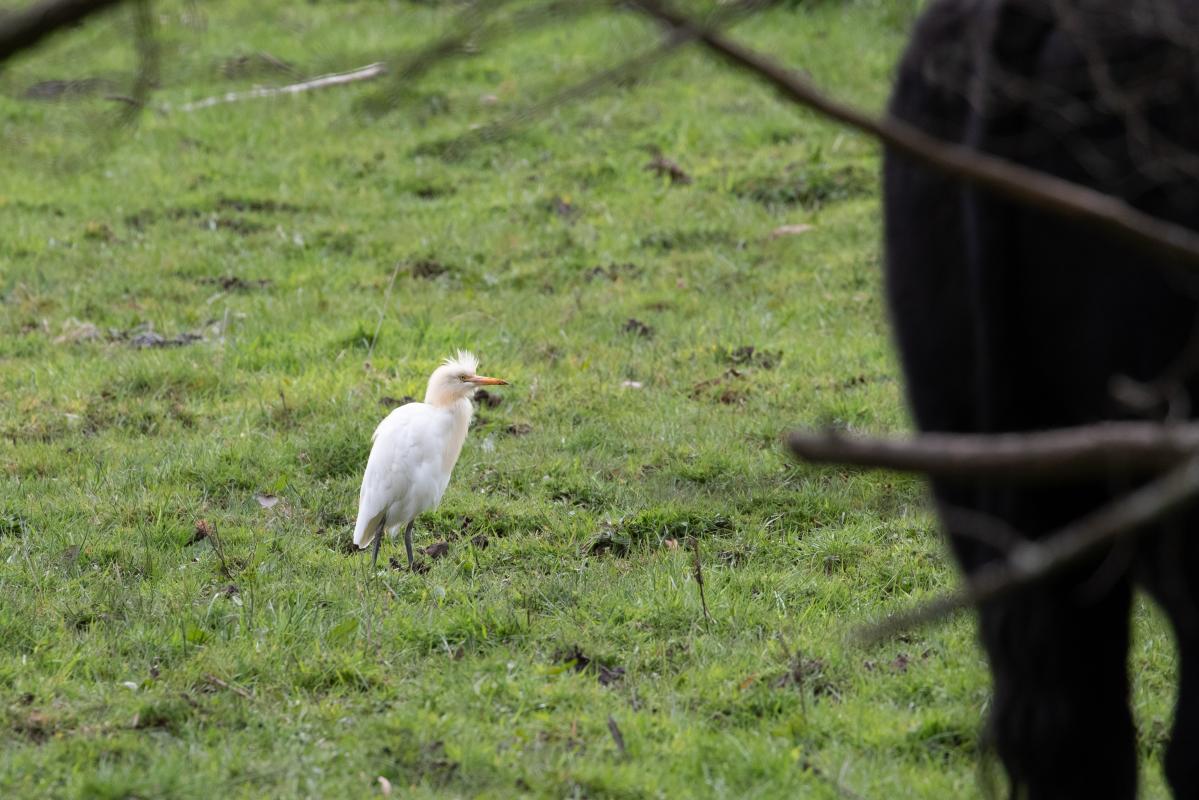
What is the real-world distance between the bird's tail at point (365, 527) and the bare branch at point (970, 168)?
4.21 metres

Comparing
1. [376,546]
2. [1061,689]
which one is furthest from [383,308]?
[1061,689]

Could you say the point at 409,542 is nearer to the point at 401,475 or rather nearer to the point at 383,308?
the point at 401,475

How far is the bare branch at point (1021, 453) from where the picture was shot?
151cm

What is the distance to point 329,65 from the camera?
2332 mm

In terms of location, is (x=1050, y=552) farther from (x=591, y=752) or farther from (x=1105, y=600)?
(x=591, y=752)

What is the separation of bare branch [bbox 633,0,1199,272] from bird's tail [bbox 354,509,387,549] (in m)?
4.21

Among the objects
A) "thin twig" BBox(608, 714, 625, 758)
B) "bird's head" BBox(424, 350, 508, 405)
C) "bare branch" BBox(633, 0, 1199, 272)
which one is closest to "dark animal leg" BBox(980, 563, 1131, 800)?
"bare branch" BBox(633, 0, 1199, 272)

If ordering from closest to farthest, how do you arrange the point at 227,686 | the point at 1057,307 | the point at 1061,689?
the point at 1057,307
the point at 1061,689
the point at 227,686

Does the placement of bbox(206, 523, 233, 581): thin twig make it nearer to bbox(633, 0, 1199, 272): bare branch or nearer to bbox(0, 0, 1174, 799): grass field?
bbox(0, 0, 1174, 799): grass field

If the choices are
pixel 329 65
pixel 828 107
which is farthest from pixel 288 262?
pixel 828 107

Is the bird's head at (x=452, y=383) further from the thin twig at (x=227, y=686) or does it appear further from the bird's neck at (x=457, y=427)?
the thin twig at (x=227, y=686)

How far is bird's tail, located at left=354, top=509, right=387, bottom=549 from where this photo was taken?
5812mm

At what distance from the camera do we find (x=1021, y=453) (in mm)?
1523

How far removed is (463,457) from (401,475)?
0.97m
